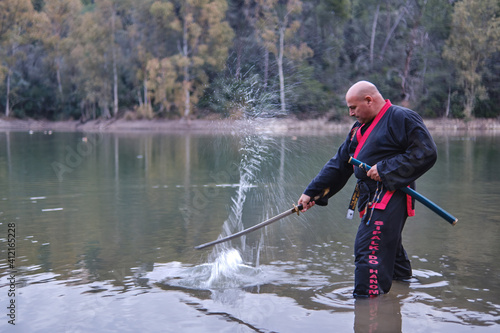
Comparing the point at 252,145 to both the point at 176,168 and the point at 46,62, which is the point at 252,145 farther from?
the point at 46,62

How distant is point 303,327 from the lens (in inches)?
174

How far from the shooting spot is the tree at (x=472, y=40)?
1719 inches

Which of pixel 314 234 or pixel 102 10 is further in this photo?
pixel 102 10

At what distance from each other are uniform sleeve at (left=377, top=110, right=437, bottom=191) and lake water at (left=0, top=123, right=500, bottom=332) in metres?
1.03

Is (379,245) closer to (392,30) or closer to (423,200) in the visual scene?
(423,200)

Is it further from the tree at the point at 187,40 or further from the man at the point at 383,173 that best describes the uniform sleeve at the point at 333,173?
the tree at the point at 187,40

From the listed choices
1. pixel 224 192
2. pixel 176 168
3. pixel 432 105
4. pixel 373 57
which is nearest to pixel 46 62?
pixel 373 57

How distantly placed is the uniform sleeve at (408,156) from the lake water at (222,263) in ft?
3.36

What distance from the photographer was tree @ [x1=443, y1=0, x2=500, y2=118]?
43656 mm

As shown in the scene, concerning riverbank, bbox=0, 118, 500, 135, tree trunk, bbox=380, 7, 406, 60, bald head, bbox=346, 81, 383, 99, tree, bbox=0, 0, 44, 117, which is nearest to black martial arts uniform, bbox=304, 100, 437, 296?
bald head, bbox=346, 81, 383, 99

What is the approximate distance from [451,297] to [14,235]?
5311 millimetres

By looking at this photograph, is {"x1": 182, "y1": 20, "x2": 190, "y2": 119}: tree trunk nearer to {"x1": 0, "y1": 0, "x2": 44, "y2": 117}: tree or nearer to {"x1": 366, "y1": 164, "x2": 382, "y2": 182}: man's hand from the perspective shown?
{"x1": 0, "y1": 0, "x2": 44, "y2": 117}: tree

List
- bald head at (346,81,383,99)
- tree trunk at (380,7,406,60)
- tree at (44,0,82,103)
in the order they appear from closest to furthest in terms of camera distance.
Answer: bald head at (346,81,383,99)
tree trunk at (380,7,406,60)
tree at (44,0,82,103)

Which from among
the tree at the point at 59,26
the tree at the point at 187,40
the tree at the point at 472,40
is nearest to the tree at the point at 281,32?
the tree at the point at 187,40
